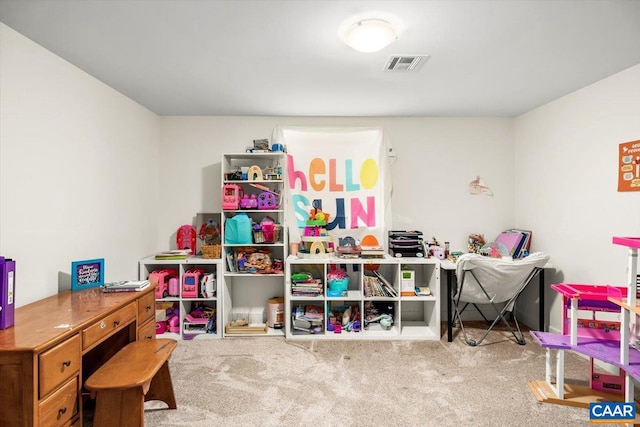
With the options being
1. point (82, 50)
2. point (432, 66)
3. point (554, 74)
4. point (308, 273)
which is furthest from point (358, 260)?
point (82, 50)

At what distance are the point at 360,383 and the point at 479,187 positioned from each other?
2.65 metres

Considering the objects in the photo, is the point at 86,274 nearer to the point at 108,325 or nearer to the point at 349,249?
the point at 108,325

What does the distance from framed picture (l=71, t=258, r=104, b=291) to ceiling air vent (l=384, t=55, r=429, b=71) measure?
263 cm

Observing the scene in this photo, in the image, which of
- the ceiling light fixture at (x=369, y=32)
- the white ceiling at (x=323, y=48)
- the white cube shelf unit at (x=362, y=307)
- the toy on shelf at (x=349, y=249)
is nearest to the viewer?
the white ceiling at (x=323, y=48)

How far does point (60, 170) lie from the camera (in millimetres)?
2385

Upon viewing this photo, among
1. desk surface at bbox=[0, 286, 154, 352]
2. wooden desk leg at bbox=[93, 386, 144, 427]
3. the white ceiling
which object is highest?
the white ceiling

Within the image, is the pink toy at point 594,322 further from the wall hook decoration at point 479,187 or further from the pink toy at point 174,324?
the pink toy at point 174,324

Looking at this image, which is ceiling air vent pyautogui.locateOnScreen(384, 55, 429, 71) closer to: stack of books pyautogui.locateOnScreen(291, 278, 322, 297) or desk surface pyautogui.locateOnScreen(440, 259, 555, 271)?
desk surface pyautogui.locateOnScreen(440, 259, 555, 271)

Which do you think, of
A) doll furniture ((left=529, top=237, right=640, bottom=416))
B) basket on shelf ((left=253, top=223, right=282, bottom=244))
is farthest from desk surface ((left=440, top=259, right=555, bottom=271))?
basket on shelf ((left=253, top=223, right=282, bottom=244))

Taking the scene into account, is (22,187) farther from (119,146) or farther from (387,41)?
(387,41)

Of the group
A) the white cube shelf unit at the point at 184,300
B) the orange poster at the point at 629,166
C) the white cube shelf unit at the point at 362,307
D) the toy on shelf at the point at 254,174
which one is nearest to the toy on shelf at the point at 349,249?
the white cube shelf unit at the point at 362,307

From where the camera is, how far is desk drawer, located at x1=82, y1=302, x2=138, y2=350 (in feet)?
5.81

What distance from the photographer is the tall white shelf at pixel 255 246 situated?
3.49 m

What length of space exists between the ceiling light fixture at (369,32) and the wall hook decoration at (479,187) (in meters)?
2.44
